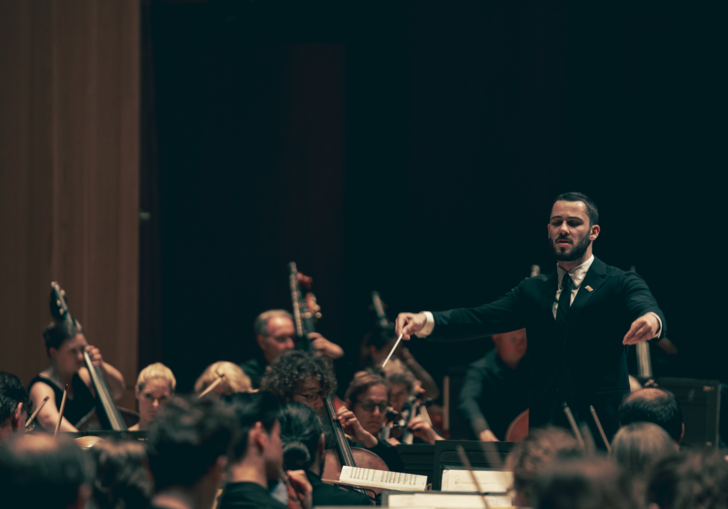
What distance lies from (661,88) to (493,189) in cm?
142

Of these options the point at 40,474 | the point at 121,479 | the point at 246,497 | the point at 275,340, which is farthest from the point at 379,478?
the point at 275,340

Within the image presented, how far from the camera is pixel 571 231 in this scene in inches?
123

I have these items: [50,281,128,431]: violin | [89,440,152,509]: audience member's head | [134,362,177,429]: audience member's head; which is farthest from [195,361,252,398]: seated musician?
[89,440,152,509]: audience member's head

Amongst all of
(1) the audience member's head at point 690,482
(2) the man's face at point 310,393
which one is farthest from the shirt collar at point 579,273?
(1) the audience member's head at point 690,482

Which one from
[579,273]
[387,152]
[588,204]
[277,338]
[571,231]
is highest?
[387,152]

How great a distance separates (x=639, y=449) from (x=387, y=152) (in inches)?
181

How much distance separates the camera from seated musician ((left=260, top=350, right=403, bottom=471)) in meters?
3.41

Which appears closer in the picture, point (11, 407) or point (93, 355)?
point (11, 407)

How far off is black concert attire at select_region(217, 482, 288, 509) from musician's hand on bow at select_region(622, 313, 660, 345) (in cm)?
133

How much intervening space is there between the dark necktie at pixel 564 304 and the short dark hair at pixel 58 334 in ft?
8.48

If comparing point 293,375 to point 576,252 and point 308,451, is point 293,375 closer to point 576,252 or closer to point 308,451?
point 308,451

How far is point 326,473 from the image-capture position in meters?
3.22

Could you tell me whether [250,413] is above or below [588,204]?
below

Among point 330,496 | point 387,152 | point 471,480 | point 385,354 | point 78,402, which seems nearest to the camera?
point 330,496
